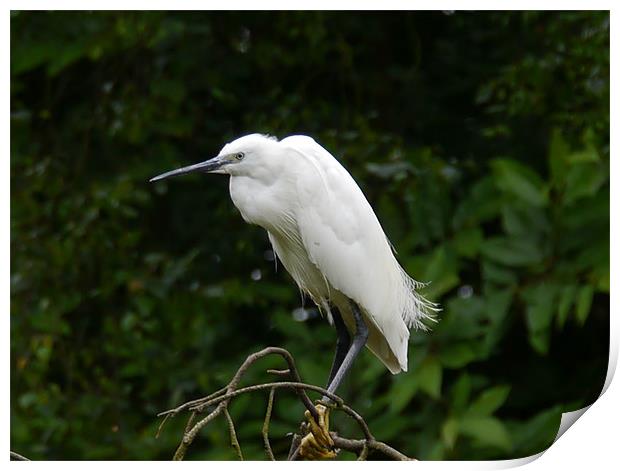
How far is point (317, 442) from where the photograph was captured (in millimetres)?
1356

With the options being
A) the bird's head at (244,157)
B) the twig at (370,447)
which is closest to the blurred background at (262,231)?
the bird's head at (244,157)

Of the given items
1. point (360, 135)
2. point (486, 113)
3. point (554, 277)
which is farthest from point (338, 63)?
point (554, 277)

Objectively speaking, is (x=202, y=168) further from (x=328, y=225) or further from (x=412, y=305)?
(x=412, y=305)

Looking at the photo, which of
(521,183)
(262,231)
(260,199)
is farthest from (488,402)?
(260,199)

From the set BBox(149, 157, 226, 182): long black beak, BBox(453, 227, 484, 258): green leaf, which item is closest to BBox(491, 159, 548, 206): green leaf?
BBox(453, 227, 484, 258): green leaf

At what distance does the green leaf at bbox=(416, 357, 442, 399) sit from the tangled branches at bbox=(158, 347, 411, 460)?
0.64m

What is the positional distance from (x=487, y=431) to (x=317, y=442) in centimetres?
77

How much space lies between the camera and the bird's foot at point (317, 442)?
4.42ft

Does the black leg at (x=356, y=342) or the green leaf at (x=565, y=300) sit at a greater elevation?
the black leg at (x=356, y=342)

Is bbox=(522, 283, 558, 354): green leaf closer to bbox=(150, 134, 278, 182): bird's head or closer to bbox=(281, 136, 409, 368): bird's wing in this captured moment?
bbox=(281, 136, 409, 368): bird's wing

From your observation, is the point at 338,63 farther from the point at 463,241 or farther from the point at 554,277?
the point at 554,277

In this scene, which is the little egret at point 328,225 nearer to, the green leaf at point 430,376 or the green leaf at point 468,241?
the green leaf at point 430,376

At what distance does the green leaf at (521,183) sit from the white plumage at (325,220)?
0.53 metres
